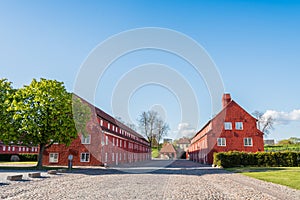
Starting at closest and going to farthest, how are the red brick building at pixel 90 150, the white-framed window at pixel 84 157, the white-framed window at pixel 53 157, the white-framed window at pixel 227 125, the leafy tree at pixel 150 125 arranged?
the red brick building at pixel 90 150 < the white-framed window at pixel 84 157 < the white-framed window at pixel 53 157 < the white-framed window at pixel 227 125 < the leafy tree at pixel 150 125

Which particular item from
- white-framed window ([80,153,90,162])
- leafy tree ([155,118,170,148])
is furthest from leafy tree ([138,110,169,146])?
white-framed window ([80,153,90,162])

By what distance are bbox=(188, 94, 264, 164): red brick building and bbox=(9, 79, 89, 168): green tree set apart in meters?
20.8

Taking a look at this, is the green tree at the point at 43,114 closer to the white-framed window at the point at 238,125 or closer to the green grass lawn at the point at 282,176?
the green grass lawn at the point at 282,176

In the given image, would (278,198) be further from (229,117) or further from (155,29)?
(229,117)

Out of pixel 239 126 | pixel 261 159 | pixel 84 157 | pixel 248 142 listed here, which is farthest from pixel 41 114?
pixel 248 142

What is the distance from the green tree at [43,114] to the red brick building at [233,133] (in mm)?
20755

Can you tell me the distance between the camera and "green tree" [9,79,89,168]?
22625 millimetres

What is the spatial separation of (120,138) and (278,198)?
1223 inches

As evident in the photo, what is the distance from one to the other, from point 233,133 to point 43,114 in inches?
1008

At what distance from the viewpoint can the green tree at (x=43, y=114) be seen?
22.6 metres

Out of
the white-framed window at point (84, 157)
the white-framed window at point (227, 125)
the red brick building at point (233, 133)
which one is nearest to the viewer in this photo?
the white-framed window at point (84, 157)

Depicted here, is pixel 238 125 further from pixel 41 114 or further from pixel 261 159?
pixel 41 114

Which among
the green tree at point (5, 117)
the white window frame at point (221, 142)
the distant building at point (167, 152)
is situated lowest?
the distant building at point (167, 152)

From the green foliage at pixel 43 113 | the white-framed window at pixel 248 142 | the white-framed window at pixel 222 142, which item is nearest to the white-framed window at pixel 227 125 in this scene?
the white-framed window at pixel 222 142
